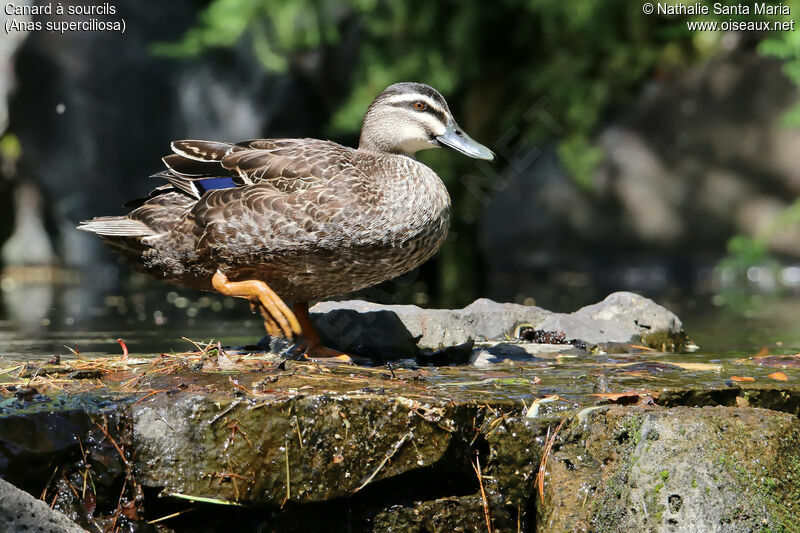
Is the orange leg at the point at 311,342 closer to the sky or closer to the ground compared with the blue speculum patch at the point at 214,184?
closer to the ground

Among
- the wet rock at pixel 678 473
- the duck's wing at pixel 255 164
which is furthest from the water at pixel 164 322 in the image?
the wet rock at pixel 678 473

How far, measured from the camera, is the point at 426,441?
2744 millimetres

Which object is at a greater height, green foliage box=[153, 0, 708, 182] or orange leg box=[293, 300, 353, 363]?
green foliage box=[153, 0, 708, 182]

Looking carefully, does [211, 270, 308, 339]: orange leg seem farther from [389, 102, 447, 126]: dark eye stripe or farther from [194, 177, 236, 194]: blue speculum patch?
[389, 102, 447, 126]: dark eye stripe

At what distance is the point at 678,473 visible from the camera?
2523 millimetres

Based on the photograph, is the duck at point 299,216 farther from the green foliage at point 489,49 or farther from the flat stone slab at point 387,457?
the green foliage at point 489,49

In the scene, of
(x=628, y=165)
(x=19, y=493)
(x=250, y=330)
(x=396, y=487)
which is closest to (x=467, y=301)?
(x=250, y=330)

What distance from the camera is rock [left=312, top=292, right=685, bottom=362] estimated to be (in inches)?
161

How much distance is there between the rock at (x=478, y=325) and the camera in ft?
13.4

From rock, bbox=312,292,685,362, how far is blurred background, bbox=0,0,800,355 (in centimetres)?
466

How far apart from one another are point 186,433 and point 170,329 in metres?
3.00

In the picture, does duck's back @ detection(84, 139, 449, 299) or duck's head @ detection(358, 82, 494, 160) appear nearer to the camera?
duck's back @ detection(84, 139, 449, 299)

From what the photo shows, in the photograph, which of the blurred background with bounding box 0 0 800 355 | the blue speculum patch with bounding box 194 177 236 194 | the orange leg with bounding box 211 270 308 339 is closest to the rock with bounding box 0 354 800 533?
the orange leg with bounding box 211 270 308 339

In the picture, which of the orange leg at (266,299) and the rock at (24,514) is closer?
the rock at (24,514)
